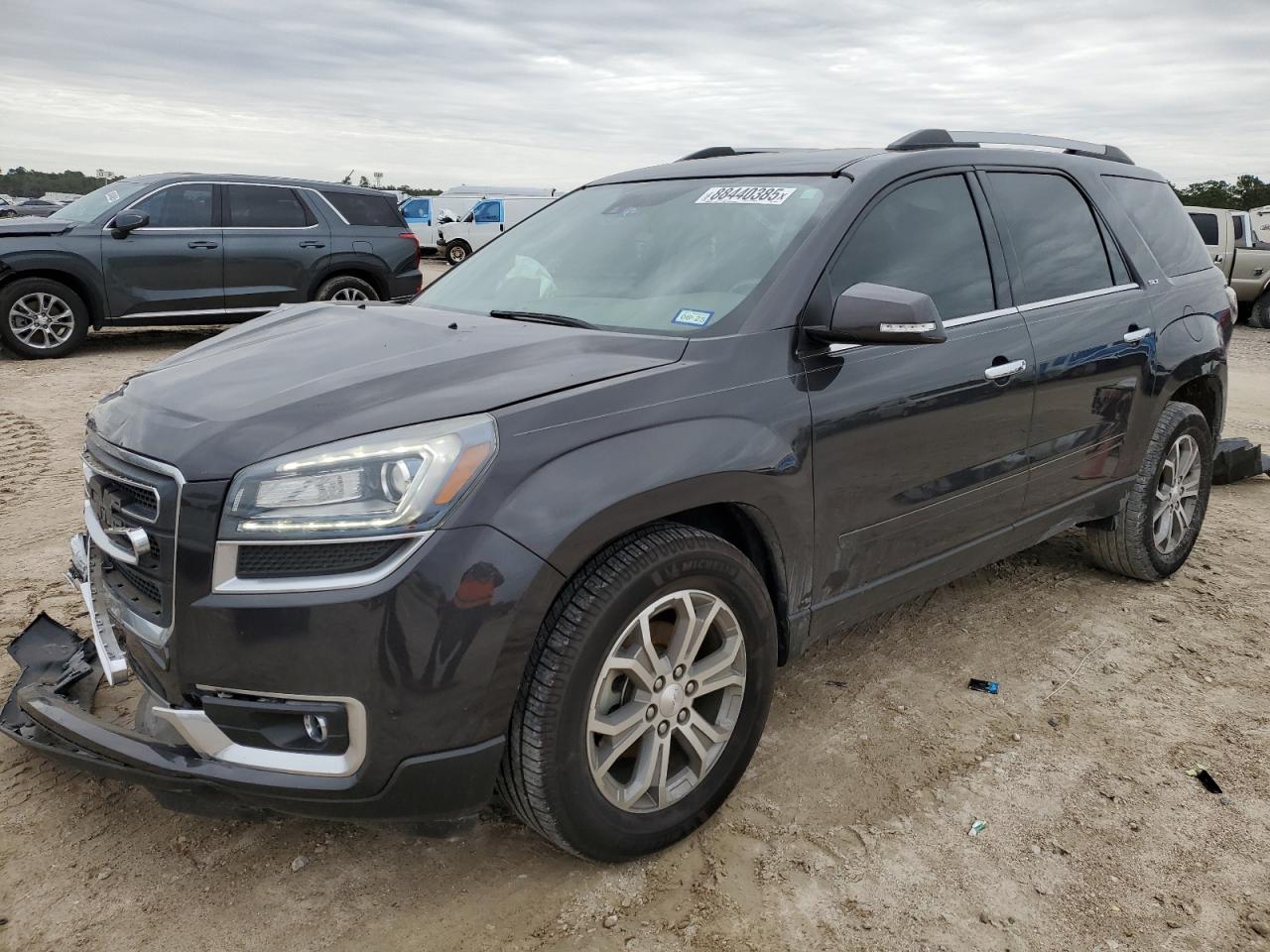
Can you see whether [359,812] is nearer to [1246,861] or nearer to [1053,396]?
[1246,861]

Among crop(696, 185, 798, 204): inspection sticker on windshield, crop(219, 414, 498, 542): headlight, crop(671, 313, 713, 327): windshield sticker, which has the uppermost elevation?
crop(696, 185, 798, 204): inspection sticker on windshield

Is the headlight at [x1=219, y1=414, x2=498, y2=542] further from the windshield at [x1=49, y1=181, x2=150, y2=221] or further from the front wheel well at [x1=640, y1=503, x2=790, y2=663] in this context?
the windshield at [x1=49, y1=181, x2=150, y2=221]

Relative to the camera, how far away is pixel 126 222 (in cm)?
977

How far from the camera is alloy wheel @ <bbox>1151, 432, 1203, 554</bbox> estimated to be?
4.40 m

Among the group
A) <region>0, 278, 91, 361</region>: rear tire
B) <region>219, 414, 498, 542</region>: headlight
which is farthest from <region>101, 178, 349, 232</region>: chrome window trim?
<region>219, 414, 498, 542</region>: headlight

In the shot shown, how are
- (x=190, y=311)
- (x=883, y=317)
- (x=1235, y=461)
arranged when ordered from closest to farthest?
(x=883, y=317) → (x=1235, y=461) → (x=190, y=311)

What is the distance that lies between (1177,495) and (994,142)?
193 cm

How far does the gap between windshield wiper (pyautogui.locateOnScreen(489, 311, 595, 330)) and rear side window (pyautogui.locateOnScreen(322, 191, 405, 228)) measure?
871cm

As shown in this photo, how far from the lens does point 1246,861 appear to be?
2602mm

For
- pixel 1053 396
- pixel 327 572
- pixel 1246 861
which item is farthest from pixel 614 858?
pixel 1053 396

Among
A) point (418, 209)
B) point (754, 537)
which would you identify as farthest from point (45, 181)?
point (754, 537)

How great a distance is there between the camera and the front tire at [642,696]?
7.23 ft

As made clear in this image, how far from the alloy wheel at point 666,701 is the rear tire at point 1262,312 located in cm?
1772

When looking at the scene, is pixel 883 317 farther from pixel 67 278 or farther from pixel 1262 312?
pixel 1262 312
